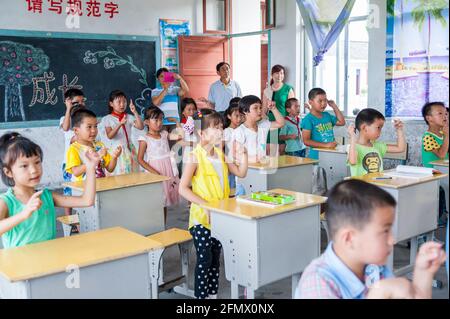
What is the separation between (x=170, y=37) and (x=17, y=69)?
7.44ft

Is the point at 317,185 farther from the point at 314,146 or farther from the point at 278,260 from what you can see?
the point at 278,260

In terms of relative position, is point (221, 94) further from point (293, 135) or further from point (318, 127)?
point (318, 127)

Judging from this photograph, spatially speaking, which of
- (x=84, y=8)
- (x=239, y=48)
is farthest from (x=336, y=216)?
(x=239, y=48)

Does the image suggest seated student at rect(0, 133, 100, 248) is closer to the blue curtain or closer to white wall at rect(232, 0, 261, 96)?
the blue curtain

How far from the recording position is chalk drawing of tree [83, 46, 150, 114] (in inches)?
274

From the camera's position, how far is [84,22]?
6.87m

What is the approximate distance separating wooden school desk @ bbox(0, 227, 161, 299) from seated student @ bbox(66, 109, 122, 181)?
4.39 feet

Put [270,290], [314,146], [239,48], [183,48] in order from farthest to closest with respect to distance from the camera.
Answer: [239,48] → [183,48] → [314,146] → [270,290]

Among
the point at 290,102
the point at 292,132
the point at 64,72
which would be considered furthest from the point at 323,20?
the point at 64,72

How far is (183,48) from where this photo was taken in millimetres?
7703

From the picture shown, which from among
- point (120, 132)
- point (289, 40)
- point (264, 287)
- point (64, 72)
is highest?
point (289, 40)

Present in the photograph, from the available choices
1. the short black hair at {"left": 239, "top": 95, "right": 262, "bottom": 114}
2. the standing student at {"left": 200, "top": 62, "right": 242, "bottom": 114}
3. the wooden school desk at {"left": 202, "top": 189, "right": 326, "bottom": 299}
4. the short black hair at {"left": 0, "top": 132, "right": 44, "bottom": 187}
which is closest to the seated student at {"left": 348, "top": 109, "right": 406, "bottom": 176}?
the short black hair at {"left": 239, "top": 95, "right": 262, "bottom": 114}

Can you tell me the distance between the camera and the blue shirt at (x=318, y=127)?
481cm
